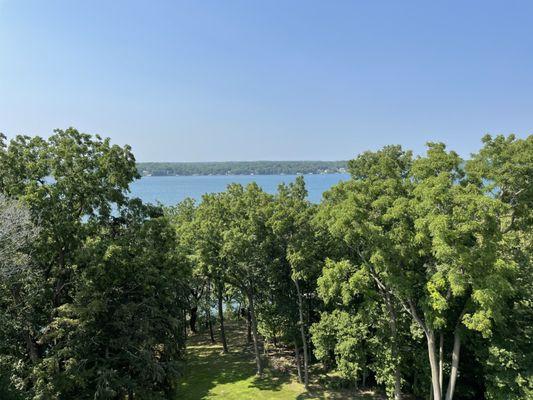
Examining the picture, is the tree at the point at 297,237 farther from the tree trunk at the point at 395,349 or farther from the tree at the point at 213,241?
the tree trunk at the point at 395,349

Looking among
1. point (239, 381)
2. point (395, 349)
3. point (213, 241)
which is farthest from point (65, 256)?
point (395, 349)

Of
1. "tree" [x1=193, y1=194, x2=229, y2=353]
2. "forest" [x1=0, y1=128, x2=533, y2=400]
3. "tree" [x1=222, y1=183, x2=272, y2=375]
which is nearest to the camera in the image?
"forest" [x1=0, y1=128, x2=533, y2=400]

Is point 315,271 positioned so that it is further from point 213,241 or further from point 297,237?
point 213,241

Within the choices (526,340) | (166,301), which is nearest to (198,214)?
(166,301)

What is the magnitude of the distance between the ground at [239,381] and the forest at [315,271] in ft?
8.16

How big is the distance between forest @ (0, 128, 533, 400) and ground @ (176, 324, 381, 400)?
2.49 metres

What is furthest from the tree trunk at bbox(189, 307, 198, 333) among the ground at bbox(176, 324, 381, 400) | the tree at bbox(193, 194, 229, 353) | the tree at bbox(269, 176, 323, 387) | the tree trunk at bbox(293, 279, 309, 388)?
the tree at bbox(269, 176, 323, 387)

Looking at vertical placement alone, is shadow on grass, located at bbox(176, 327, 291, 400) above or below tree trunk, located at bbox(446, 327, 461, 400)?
below

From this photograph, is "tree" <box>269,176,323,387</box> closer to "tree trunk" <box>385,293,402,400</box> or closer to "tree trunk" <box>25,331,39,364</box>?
"tree trunk" <box>385,293,402,400</box>

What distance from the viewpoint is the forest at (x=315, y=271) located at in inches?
591

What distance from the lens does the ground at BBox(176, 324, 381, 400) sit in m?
21.8

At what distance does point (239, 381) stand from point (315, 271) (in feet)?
27.4

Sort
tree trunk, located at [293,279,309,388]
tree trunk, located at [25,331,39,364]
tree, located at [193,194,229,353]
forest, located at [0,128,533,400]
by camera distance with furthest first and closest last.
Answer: tree, located at [193,194,229,353]
tree trunk, located at [293,279,309,388]
tree trunk, located at [25,331,39,364]
forest, located at [0,128,533,400]

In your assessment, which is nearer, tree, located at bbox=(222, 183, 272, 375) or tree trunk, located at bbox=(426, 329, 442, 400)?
tree trunk, located at bbox=(426, 329, 442, 400)
